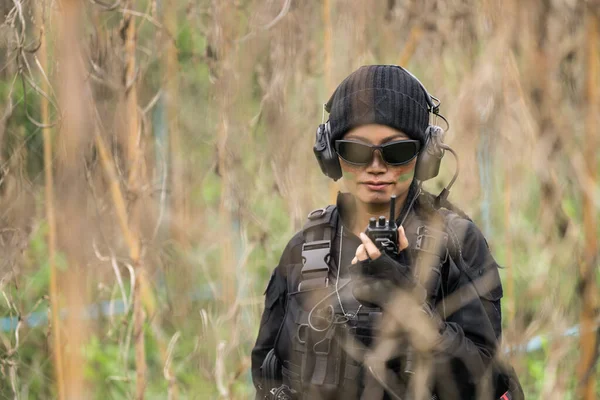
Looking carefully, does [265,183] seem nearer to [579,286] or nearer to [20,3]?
[20,3]

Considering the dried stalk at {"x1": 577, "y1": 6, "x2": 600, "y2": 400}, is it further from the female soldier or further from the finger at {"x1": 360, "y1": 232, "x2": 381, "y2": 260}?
the finger at {"x1": 360, "y1": 232, "x2": 381, "y2": 260}

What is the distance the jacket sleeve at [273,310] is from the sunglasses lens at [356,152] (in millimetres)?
292

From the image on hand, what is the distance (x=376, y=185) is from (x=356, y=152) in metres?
0.08

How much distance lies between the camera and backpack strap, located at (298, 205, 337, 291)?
1755mm

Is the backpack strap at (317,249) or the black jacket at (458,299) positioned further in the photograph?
the backpack strap at (317,249)

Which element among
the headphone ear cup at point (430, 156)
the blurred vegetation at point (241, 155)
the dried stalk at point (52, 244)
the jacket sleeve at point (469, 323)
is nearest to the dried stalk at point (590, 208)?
the blurred vegetation at point (241, 155)

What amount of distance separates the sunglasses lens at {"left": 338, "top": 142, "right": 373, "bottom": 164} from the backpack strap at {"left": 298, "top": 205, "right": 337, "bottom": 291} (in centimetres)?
20

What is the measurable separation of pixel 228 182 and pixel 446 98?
3.34ft

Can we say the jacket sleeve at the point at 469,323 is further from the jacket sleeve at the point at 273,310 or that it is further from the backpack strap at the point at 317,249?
the jacket sleeve at the point at 273,310

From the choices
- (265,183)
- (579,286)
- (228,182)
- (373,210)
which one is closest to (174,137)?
(265,183)

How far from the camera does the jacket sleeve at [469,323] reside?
1574 millimetres

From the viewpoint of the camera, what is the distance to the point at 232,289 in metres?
3.12

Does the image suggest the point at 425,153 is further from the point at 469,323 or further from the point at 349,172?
the point at 469,323

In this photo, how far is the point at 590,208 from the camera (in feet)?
7.23
